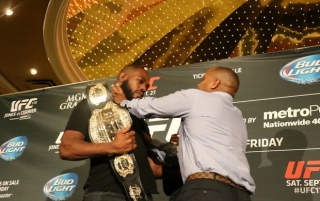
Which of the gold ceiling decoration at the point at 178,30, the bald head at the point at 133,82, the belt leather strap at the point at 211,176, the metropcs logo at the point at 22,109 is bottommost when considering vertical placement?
the belt leather strap at the point at 211,176

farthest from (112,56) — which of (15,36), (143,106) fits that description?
(143,106)

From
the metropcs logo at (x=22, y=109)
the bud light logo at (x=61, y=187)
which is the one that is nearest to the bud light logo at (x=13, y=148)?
the metropcs logo at (x=22, y=109)

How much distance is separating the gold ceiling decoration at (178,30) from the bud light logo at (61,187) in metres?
2.09

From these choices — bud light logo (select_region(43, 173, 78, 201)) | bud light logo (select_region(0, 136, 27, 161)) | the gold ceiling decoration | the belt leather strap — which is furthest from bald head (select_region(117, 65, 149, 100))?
the gold ceiling decoration

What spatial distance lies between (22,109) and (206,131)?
226 centimetres

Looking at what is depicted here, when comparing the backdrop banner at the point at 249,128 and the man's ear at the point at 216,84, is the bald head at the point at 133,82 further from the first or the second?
the backdrop banner at the point at 249,128

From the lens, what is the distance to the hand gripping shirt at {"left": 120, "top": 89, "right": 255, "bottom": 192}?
6.63ft

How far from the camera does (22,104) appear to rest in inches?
155

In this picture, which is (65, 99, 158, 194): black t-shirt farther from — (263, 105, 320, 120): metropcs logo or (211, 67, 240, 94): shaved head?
(263, 105, 320, 120): metropcs logo

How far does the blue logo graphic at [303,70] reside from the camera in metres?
2.88

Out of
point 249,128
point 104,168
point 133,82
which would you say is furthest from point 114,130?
point 249,128

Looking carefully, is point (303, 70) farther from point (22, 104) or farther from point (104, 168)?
point (22, 104)

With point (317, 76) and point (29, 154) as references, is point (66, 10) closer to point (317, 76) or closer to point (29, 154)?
point (29, 154)

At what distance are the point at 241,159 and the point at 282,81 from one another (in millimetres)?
1040
